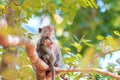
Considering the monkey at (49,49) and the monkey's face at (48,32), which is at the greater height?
the monkey's face at (48,32)

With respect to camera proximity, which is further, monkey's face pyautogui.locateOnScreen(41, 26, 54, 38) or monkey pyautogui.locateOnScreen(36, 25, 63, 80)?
monkey's face pyautogui.locateOnScreen(41, 26, 54, 38)

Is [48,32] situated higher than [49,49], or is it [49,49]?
[48,32]

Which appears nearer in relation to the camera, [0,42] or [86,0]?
[0,42]

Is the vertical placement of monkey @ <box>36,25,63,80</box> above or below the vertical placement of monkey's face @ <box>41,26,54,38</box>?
below

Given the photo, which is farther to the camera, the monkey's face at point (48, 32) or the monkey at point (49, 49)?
the monkey's face at point (48, 32)

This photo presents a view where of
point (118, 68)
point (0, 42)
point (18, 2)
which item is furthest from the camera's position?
point (118, 68)

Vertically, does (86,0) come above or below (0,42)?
above

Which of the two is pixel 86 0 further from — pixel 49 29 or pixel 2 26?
pixel 2 26

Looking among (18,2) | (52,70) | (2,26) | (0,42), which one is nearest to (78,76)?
(52,70)

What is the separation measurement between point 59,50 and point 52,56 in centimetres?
18

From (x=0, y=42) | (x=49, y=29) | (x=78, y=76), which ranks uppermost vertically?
(x=49, y=29)

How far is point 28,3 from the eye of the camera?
1799mm

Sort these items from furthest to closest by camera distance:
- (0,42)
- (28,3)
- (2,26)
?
1. (28,3)
2. (0,42)
3. (2,26)

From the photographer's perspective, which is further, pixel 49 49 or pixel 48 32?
pixel 48 32
